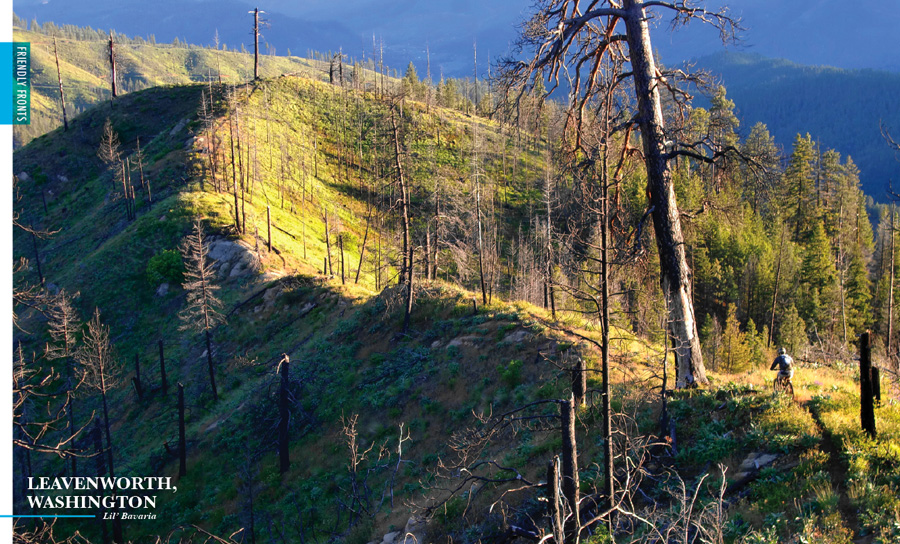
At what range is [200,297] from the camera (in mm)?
40031

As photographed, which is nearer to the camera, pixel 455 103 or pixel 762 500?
pixel 762 500

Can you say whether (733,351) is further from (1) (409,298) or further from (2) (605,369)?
(2) (605,369)

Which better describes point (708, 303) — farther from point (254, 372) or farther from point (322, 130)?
point (322, 130)

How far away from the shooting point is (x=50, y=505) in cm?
2661

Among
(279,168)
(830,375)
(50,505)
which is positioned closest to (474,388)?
(830,375)

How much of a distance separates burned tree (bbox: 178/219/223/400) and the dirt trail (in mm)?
30285

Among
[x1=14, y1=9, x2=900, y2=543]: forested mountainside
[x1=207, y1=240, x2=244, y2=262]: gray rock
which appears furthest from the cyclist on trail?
[x1=207, y1=240, x2=244, y2=262]: gray rock

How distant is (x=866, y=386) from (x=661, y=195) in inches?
177

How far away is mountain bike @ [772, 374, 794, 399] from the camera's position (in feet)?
31.2

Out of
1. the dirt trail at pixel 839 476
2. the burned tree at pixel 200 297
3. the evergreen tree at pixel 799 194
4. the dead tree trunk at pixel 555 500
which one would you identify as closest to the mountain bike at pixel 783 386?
the dirt trail at pixel 839 476

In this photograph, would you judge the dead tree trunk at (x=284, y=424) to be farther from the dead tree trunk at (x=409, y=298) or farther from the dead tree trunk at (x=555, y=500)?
the dead tree trunk at (x=555, y=500)

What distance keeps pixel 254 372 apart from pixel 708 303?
39901 mm

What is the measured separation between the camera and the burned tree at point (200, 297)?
1268 inches

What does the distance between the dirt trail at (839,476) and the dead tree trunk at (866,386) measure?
0.52m
